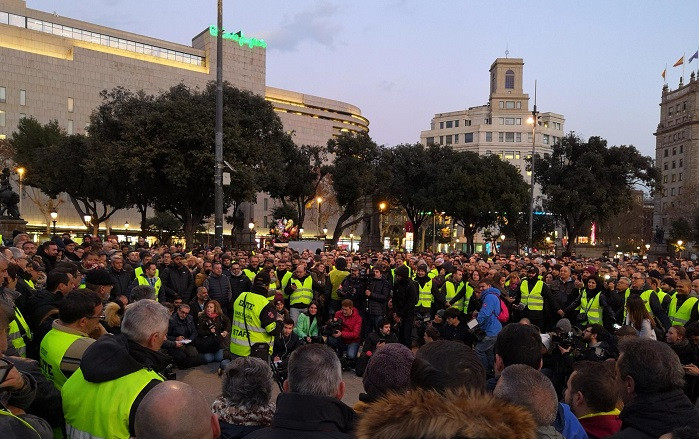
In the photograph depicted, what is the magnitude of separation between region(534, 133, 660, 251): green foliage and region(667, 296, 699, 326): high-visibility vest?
3106 cm

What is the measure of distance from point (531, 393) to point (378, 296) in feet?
28.3

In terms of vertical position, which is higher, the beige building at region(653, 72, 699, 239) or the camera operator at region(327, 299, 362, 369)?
the beige building at region(653, 72, 699, 239)

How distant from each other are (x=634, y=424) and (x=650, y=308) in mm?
6999

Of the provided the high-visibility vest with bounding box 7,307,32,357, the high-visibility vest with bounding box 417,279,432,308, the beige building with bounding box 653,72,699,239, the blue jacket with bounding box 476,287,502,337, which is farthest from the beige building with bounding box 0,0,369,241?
the beige building with bounding box 653,72,699,239

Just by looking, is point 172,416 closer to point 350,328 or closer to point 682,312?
point 350,328

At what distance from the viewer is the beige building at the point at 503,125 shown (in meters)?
116

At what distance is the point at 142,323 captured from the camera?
11.6 feet

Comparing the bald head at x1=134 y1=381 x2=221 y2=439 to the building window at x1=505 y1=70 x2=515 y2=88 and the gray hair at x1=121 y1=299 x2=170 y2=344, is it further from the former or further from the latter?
the building window at x1=505 y1=70 x2=515 y2=88

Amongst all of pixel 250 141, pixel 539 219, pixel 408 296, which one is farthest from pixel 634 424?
pixel 539 219

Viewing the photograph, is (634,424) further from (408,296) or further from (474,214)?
(474,214)

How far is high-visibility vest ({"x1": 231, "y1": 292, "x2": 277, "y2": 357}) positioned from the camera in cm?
817

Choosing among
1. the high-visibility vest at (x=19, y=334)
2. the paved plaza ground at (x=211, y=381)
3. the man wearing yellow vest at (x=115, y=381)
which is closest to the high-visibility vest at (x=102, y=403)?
the man wearing yellow vest at (x=115, y=381)

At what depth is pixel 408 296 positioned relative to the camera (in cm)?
1153

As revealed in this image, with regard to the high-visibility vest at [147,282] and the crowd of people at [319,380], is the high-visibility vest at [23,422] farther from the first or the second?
the high-visibility vest at [147,282]
